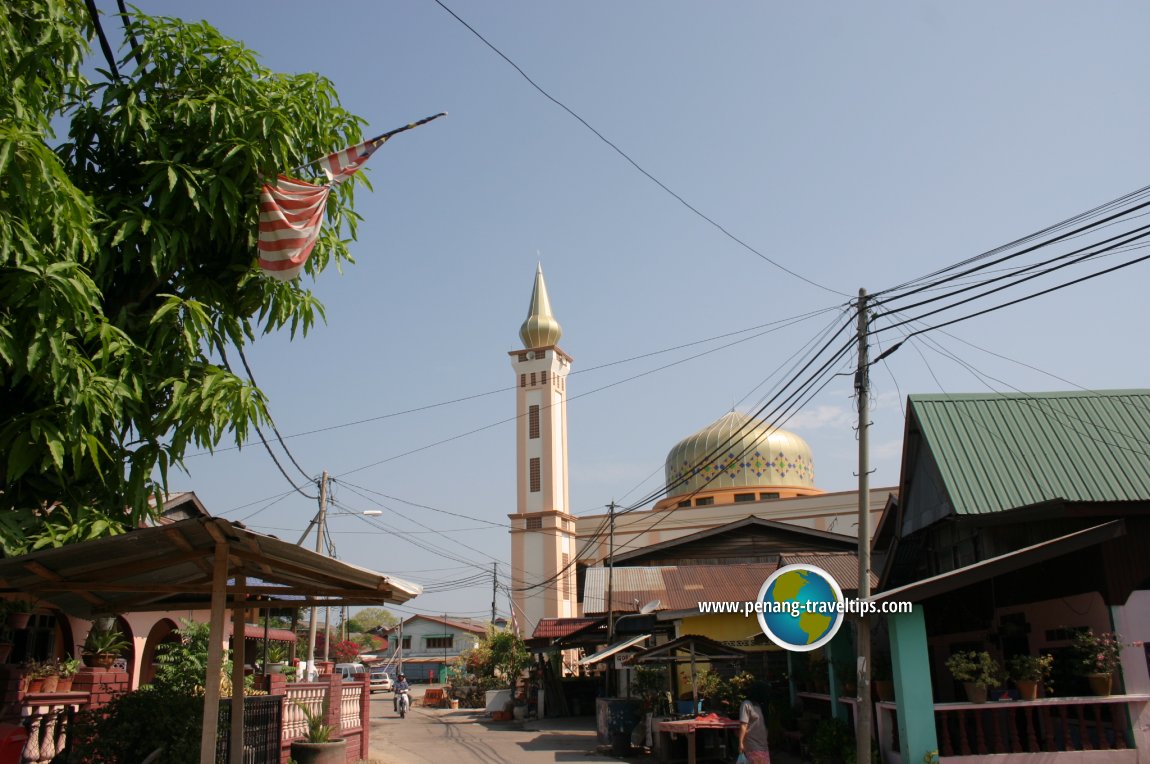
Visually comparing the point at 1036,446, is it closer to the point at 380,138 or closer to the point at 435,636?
the point at 380,138

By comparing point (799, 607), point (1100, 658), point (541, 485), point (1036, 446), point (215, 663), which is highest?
point (541, 485)

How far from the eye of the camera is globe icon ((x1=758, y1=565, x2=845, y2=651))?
615 inches

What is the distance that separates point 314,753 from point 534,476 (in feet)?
130

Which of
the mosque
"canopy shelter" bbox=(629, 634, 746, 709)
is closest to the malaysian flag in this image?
"canopy shelter" bbox=(629, 634, 746, 709)

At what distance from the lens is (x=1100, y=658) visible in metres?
12.9

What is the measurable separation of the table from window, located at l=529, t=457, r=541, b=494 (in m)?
36.0

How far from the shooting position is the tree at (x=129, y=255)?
780 cm

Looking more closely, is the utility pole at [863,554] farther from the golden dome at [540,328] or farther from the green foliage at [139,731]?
the golden dome at [540,328]

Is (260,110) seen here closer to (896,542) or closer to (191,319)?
(191,319)

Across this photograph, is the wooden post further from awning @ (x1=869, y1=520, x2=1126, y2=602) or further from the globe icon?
the globe icon

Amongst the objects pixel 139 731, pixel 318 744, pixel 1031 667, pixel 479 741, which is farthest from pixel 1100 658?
pixel 479 741

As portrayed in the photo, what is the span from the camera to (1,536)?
802 cm

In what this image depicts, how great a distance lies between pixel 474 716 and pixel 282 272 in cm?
2845

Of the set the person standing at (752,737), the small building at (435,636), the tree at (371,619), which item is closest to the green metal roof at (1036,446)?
the person standing at (752,737)
